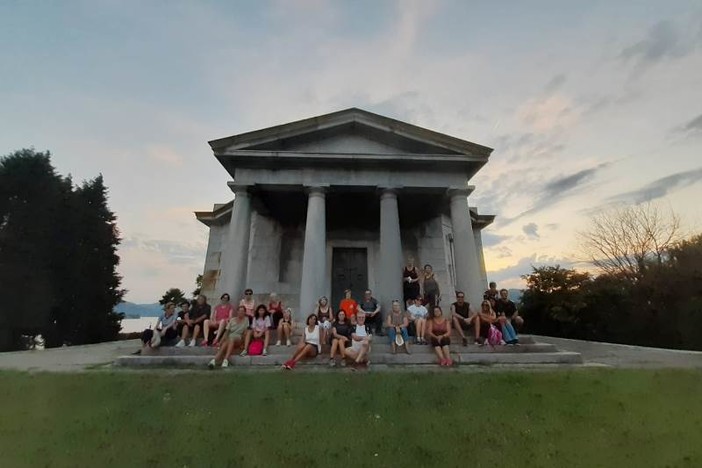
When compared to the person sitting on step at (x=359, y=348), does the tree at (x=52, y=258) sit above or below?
above

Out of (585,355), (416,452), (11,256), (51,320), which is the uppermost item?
(11,256)

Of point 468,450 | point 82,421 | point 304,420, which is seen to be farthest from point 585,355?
point 82,421

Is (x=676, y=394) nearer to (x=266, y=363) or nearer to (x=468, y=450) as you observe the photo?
(x=468, y=450)

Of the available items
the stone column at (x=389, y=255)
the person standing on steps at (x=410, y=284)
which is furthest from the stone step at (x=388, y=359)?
the person standing on steps at (x=410, y=284)

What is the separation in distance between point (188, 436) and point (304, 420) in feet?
4.56

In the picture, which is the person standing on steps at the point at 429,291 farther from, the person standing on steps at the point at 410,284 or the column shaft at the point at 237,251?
the column shaft at the point at 237,251

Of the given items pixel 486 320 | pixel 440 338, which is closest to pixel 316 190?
pixel 440 338

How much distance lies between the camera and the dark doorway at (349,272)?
1566 cm

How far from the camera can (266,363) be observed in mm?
8609

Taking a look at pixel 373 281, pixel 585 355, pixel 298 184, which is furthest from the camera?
pixel 373 281

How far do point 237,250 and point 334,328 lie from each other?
4783 mm

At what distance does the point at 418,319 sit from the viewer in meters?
9.68

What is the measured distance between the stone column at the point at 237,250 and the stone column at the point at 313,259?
6.43 feet

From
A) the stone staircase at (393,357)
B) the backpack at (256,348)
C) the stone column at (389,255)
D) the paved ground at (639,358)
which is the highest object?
the stone column at (389,255)
